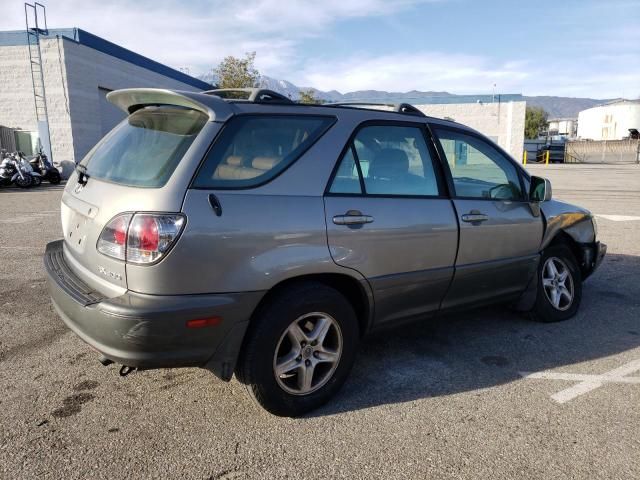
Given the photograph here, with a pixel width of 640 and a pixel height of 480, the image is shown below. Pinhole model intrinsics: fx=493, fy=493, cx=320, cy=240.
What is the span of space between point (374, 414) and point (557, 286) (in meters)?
2.52

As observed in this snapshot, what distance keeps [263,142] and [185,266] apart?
0.85m

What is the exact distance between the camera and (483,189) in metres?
3.90

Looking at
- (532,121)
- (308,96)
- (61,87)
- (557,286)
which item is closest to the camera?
(557,286)

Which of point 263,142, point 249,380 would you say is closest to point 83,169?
point 263,142

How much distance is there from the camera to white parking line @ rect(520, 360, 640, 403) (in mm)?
3254

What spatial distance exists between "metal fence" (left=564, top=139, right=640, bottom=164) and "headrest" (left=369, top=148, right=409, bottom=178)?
46.3 metres

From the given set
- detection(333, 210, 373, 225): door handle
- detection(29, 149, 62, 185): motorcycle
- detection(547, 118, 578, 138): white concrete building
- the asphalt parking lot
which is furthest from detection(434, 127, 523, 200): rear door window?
detection(547, 118, 578, 138): white concrete building

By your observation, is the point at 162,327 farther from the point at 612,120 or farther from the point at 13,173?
the point at 612,120

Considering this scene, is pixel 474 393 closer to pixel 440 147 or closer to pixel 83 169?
pixel 440 147

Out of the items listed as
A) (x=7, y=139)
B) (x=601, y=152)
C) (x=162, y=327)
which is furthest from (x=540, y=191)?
(x=601, y=152)

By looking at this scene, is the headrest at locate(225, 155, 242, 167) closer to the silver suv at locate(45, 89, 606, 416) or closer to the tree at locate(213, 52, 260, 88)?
the silver suv at locate(45, 89, 606, 416)

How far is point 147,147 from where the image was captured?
9.31 ft

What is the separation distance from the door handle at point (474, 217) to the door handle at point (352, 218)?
921mm

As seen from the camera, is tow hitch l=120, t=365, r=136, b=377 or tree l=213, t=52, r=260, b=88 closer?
tow hitch l=120, t=365, r=136, b=377
